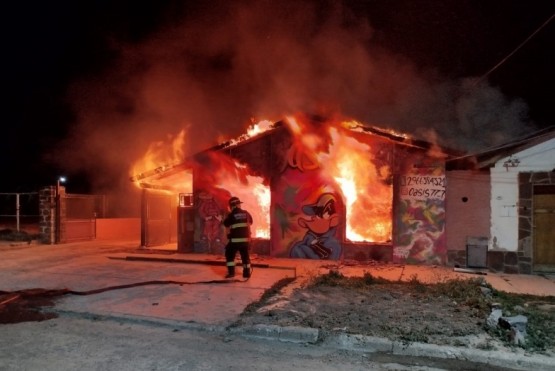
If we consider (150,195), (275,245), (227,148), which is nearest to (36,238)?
(150,195)

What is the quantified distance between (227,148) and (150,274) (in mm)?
5406

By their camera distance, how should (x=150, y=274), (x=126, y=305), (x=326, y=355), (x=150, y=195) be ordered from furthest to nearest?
(x=150, y=195) < (x=150, y=274) < (x=126, y=305) < (x=326, y=355)

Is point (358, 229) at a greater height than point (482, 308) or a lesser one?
greater

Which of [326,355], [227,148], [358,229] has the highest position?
[227,148]

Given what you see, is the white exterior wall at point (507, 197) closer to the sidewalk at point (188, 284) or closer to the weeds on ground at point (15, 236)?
the sidewalk at point (188, 284)

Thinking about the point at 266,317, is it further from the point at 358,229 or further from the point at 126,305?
the point at 358,229

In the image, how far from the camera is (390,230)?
13164mm

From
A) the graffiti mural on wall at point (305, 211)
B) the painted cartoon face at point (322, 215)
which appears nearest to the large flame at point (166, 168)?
the graffiti mural on wall at point (305, 211)

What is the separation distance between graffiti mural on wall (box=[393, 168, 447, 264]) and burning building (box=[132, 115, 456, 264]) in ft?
0.09

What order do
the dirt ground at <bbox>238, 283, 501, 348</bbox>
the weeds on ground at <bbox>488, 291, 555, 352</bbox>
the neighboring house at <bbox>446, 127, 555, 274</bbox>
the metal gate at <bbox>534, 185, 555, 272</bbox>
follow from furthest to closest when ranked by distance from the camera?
the metal gate at <bbox>534, 185, 555, 272</bbox>, the neighboring house at <bbox>446, 127, 555, 274</bbox>, the dirt ground at <bbox>238, 283, 501, 348</bbox>, the weeds on ground at <bbox>488, 291, 555, 352</bbox>

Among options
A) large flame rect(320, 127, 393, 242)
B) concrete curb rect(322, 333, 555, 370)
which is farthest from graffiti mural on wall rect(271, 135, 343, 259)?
concrete curb rect(322, 333, 555, 370)

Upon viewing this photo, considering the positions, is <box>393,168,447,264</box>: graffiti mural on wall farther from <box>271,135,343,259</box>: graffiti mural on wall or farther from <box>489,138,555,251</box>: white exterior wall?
<box>271,135,343,259</box>: graffiti mural on wall

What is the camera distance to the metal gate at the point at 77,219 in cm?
1850

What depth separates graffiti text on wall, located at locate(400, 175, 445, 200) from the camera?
12594 mm
